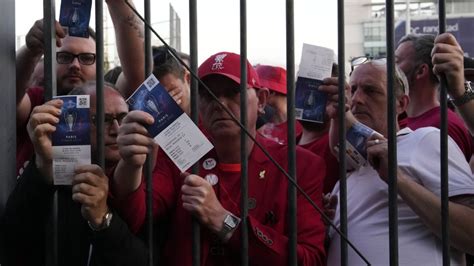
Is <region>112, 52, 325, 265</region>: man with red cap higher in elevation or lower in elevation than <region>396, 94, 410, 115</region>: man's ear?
lower

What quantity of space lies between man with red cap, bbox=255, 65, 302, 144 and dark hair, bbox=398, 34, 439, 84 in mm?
724

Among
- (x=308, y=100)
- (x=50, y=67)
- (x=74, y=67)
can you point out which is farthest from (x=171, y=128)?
(x=74, y=67)

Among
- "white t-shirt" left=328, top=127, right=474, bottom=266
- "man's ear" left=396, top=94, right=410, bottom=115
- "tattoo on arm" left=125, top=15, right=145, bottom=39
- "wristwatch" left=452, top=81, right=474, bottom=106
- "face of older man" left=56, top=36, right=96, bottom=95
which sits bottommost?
"white t-shirt" left=328, top=127, right=474, bottom=266

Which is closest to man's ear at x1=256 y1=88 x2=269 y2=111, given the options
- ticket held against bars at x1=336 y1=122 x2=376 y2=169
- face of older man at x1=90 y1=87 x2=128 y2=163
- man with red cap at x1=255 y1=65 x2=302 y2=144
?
ticket held against bars at x1=336 y1=122 x2=376 y2=169

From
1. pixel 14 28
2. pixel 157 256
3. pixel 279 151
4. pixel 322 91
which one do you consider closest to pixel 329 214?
pixel 279 151

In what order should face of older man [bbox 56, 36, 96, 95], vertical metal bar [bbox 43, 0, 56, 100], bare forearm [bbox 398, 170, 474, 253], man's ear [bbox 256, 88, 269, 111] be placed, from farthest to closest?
face of older man [bbox 56, 36, 96, 95] → man's ear [bbox 256, 88, 269, 111] → bare forearm [bbox 398, 170, 474, 253] → vertical metal bar [bbox 43, 0, 56, 100]

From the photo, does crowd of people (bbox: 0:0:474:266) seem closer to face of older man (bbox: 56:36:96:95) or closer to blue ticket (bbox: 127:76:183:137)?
blue ticket (bbox: 127:76:183:137)

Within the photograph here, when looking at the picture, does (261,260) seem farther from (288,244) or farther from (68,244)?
(68,244)

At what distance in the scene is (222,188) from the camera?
2.12 metres

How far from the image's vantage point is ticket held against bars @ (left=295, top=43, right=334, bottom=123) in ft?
6.88

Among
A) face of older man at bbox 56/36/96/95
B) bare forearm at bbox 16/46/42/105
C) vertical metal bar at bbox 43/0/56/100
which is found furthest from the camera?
face of older man at bbox 56/36/96/95

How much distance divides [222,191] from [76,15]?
0.72 m

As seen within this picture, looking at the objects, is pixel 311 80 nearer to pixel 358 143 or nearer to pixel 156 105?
pixel 358 143

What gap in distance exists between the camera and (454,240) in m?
2.06
